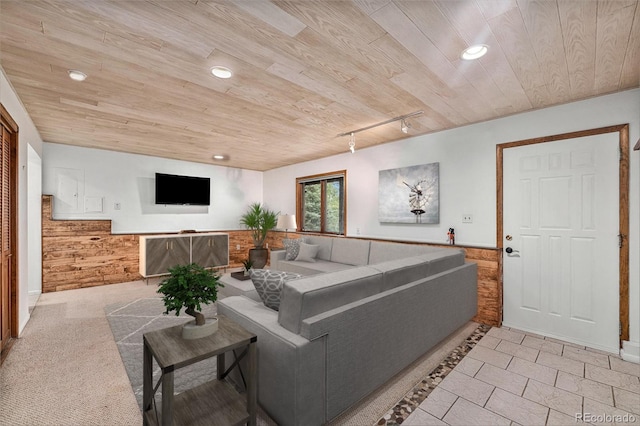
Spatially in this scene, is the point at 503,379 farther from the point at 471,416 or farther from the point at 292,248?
the point at 292,248

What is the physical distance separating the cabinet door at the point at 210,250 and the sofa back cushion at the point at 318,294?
14.2 ft

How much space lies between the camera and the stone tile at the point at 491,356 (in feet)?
7.90

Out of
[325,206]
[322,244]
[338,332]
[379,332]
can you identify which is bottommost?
[379,332]

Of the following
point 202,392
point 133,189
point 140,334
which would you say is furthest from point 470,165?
point 133,189

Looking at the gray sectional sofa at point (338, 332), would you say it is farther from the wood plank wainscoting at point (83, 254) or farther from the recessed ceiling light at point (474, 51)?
the wood plank wainscoting at point (83, 254)

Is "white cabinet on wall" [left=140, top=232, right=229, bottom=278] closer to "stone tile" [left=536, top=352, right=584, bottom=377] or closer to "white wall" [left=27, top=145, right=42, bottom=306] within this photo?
"white wall" [left=27, top=145, right=42, bottom=306]

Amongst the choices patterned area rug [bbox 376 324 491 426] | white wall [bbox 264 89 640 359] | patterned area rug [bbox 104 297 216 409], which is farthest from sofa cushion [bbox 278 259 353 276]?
patterned area rug [bbox 376 324 491 426]

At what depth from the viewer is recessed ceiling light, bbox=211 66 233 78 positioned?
2133 millimetres

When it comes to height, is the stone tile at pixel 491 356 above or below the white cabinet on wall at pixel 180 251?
below

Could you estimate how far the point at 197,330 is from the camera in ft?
4.96

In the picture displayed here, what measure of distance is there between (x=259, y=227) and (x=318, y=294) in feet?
16.8

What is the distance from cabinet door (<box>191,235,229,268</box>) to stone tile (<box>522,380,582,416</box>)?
513 centimetres

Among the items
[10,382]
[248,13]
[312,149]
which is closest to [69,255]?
[10,382]

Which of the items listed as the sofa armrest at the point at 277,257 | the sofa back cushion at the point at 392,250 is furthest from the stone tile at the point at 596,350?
the sofa armrest at the point at 277,257
